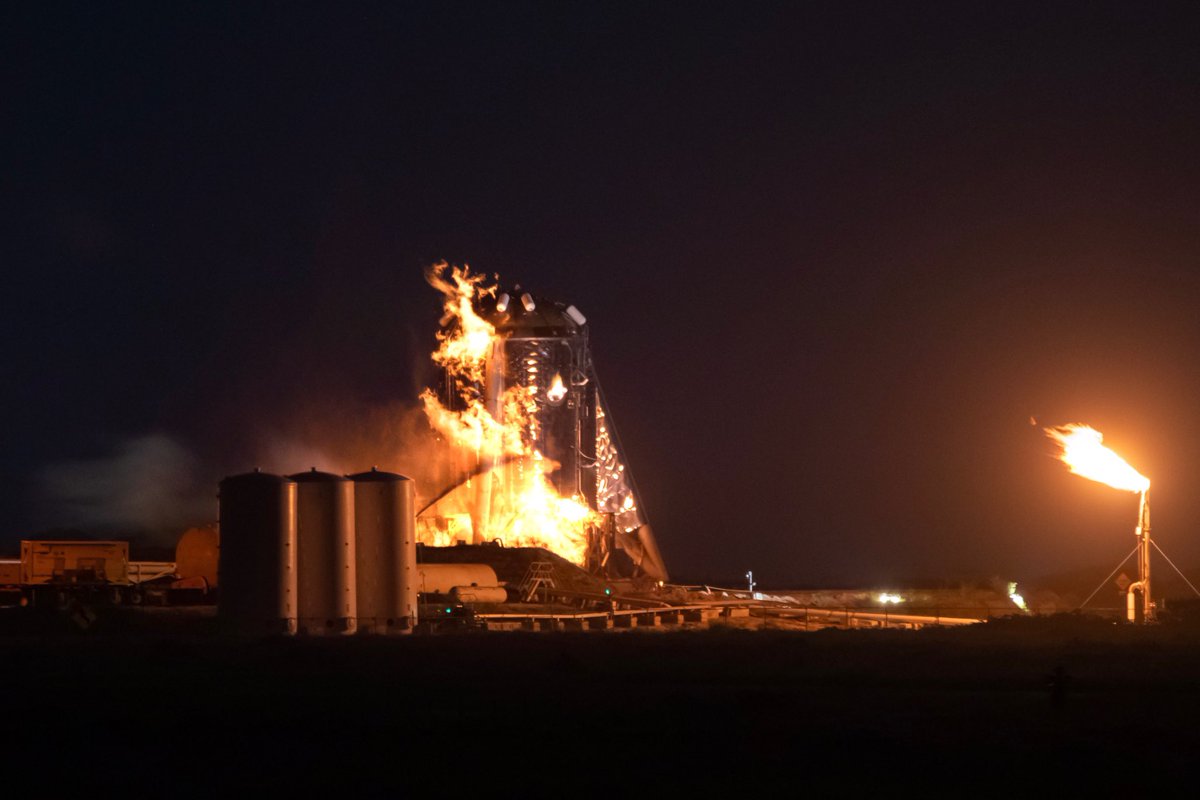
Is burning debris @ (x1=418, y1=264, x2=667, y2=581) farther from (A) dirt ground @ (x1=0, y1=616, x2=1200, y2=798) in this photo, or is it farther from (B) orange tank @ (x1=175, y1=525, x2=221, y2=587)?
(A) dirt ground @ (x1=0, y1=616, x2=1200, y2=798)

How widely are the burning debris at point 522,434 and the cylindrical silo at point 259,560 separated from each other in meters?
21.9

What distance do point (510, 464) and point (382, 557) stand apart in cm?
2095

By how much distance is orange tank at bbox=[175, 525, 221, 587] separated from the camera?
46.0 metres

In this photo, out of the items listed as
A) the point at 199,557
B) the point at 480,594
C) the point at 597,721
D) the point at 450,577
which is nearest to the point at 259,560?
the point at 199,557

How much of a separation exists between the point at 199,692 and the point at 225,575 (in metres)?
14.4

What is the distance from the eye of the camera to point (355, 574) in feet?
127

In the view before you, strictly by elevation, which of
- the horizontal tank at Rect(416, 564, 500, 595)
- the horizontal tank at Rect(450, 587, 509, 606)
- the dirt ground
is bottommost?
the dirt ground

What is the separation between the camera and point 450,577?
158 ft

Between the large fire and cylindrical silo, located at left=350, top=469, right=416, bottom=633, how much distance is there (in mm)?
19802

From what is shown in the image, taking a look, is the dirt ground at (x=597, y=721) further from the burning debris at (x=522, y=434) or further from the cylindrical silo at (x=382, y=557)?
the burning debris at (x=522, y=434)

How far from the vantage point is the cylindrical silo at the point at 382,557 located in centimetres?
3869

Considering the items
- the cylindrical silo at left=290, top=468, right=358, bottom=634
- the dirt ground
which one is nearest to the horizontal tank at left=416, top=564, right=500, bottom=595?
the cylindrical silo at left=290, top=468, right=358, bottom=634

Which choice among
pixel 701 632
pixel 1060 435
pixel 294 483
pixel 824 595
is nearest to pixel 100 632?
pixel 294 483

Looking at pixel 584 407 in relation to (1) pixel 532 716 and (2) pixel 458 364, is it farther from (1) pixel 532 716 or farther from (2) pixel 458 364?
(1) pixel 532 716
